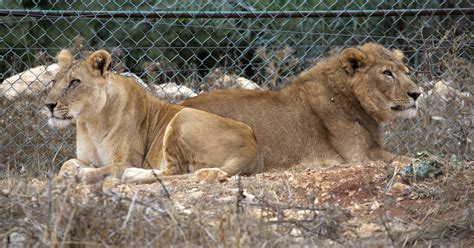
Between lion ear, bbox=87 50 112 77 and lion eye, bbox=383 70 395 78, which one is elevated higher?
A: lion ear, bbox=87 50 112 77

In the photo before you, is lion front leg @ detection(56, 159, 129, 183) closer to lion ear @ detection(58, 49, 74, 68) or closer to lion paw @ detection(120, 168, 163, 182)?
lion paw @ detection(120, 168, 163, 182)

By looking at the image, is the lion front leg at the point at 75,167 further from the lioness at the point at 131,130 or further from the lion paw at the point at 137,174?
the lion paw at the point at 137,174

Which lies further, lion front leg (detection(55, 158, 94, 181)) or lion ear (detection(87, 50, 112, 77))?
lion ear (detection(87, 50, 112, 77))

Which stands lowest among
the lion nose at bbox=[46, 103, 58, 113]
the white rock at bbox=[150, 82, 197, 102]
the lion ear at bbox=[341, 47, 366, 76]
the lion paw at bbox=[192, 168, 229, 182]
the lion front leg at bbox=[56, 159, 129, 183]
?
the white rock at bbox=[150, 82, 197, 102]

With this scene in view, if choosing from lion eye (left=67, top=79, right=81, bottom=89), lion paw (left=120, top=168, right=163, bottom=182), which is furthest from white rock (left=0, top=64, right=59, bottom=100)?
lion paw (left=120, top=168, right=163, bottom=182)

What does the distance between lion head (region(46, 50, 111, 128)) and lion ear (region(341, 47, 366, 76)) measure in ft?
5.61

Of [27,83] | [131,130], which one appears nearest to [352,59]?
[131,130]

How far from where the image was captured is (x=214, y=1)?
35.5ft

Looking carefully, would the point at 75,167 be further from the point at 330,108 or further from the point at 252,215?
the point at 252,215

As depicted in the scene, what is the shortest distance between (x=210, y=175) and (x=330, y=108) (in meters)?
1.64

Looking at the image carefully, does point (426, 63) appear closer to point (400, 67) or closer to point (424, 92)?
point (424, 92)

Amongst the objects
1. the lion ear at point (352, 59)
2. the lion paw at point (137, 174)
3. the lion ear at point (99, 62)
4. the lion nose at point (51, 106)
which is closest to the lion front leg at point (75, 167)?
the lion paw at point (137, 174)

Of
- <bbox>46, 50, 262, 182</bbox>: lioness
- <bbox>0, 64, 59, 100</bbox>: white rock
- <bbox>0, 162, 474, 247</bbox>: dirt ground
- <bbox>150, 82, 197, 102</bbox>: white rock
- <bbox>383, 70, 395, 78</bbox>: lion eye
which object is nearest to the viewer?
<bbox>0, 162, 474, 247</bbox>: dirt ground

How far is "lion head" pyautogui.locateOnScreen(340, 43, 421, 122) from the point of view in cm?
738
